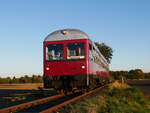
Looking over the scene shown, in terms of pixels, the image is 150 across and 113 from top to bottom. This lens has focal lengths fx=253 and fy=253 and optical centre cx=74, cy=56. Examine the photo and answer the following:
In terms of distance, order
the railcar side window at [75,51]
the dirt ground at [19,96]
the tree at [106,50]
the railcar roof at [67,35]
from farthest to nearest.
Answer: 1. the tree at [106,50]
2. the railcar roof at [67,35]
3. the railcar side window at [75,51]
4. the dirt ground at [19,96]

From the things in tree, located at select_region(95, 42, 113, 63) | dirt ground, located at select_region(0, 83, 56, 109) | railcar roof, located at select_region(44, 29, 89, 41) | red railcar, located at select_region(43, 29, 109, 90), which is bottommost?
dirt ground, located at select_region(0, 83, 56, 109)

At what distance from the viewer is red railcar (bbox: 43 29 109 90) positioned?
14.2 meters

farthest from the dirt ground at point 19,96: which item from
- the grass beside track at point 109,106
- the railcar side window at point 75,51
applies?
the grass beside track at point 109,106

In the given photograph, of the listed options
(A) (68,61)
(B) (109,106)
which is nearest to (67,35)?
(A) (68,61)

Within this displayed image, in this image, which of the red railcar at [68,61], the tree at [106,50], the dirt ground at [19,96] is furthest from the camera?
the tree at [106,50]

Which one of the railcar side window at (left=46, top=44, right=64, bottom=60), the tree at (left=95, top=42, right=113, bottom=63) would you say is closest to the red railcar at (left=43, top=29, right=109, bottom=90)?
the railcar side window at (left=46, top=44, right=64, bottom=60)

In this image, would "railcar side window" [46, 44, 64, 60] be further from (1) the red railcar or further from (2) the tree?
(2) the tree

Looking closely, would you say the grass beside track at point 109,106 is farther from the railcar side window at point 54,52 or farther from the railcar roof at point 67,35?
the railcar roof at point 67,35

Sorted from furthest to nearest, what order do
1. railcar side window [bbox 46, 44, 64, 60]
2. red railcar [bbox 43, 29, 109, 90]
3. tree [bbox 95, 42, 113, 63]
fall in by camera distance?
1. tree [bbox 95, 42, 113, 63]
2. railcar side window [bbox 46, 44, 64, 60]
3. red railcar [bbox 43, 29, 109, 90]

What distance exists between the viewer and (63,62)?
14516mm

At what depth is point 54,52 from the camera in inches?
586

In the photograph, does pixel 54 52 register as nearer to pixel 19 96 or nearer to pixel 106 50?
pixel 19 96

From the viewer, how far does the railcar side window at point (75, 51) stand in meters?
14.4

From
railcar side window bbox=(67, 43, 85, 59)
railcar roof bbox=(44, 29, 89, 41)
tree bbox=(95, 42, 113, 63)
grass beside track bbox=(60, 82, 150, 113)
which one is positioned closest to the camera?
grass beside track bbox=(60, 82, 150, 113)
